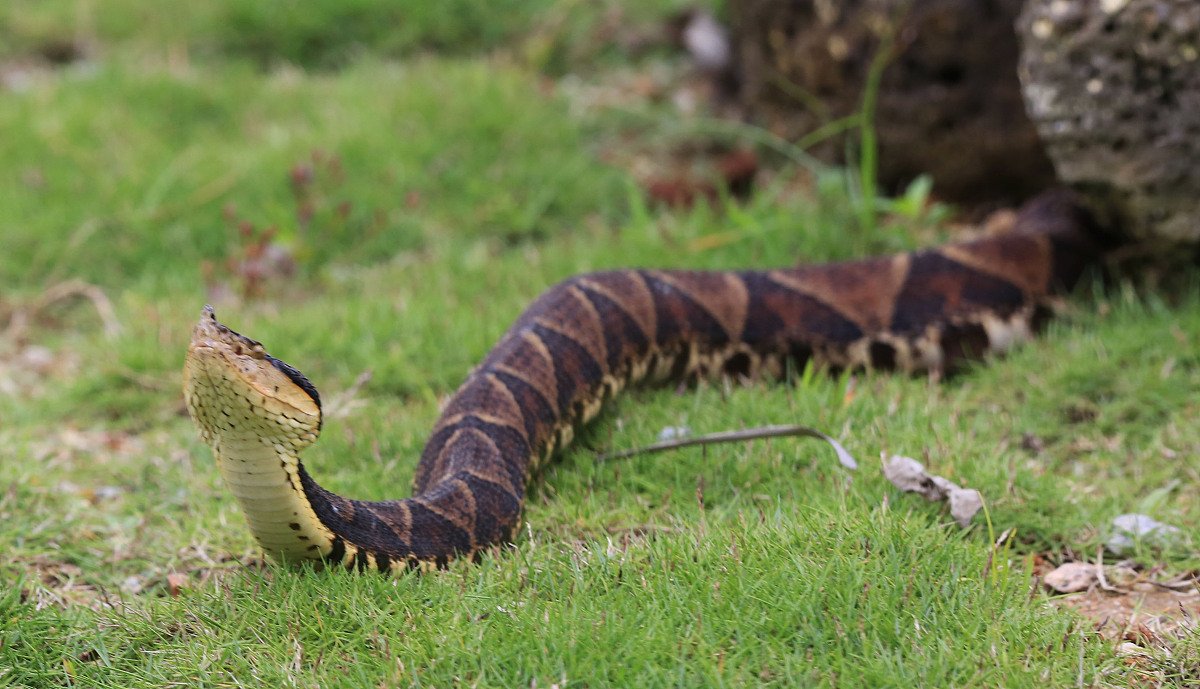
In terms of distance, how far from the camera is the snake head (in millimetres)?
2713

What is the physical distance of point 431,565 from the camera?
315 centimetres

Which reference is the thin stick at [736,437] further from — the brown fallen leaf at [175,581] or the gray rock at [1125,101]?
the gray rock at [1125,101]

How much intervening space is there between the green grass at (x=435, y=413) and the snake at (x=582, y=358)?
163 mm

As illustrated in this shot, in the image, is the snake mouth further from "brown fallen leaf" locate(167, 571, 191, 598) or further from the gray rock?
the gray rock

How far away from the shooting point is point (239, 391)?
2715 millimetres

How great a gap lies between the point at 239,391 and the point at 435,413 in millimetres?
1772

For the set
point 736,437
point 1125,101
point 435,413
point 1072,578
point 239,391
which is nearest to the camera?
point 239,391

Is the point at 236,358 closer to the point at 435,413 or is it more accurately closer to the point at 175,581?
the point at 175,581

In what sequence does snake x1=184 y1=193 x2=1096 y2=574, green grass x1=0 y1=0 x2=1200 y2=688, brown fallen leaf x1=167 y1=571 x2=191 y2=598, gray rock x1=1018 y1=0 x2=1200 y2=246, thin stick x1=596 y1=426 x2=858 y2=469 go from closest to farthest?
1. green grass x1=0 y1=0 x2=1200 y2=688
2. snake x1=184 y1=193 x2=1096 y2=574
3. brown fallen leaf x1=167 y1=571 x2=191 y2=598
4. thin stick x1=596 y1=426 x2=858 y2=469
5. gray rock x1=1018 y1=0 x2=1200 y2=246

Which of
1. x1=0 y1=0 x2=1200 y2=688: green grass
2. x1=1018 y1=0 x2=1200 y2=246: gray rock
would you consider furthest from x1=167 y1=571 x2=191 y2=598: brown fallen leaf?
x1=1018 y1=0 x2=1200 y2=246: gray rock

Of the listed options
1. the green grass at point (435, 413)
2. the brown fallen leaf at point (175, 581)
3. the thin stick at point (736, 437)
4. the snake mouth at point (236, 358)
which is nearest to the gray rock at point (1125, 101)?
the green grass at point (435, 413)

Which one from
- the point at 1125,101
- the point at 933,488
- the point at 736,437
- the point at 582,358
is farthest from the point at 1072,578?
the point at 1125,101

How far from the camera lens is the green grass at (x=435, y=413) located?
268 cm

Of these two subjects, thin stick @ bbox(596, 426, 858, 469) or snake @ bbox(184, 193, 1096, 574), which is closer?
snake @ bbox(184, 193, 1096, 574)
